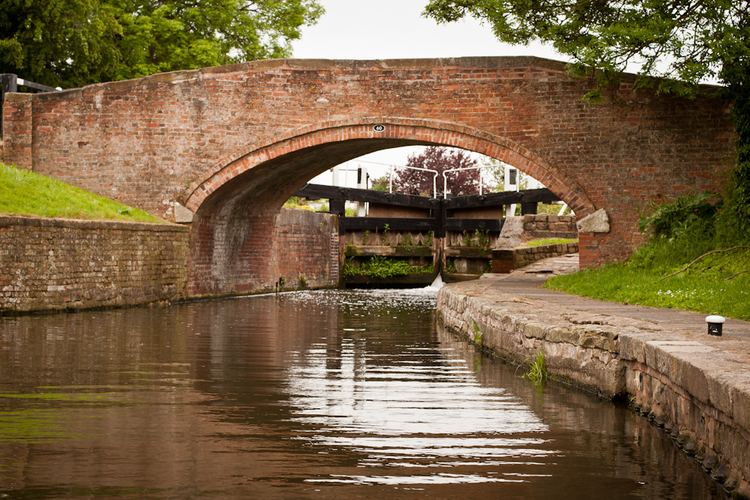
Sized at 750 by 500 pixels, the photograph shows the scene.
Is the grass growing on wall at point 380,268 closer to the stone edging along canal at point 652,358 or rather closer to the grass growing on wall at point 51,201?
the grass growing on wall at point 51,201

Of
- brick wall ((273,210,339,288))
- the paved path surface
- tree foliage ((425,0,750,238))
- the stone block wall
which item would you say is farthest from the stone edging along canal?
the stone block wall

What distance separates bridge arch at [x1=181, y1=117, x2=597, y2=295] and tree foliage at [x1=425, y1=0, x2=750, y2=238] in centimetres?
216

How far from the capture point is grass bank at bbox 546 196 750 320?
10.0m

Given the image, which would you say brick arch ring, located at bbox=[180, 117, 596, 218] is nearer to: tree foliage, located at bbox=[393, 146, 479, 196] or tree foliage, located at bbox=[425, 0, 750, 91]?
tree foliage, located at bbox=[425, 0, 750, 91]

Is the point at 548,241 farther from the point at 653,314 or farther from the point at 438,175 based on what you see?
the point at 438,175

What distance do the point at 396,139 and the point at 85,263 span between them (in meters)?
6.01

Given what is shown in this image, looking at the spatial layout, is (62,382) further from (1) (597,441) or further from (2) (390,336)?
(2) (390,336)

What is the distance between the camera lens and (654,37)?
13.5 meters

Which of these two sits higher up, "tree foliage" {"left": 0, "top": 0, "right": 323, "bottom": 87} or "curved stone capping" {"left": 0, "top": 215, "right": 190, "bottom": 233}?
"tree foliage" {"left": 0, "top": 0, "right": 323, "bottom": 87}

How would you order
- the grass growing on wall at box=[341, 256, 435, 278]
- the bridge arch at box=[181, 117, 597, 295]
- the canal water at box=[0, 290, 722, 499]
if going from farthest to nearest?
1. the grass growing on wall at box=[341, 256, 435, 278]
2. the bridge arch at box=[181, 117, 597, 295]
3. the canal water at box=[0, 290, 722, 499]

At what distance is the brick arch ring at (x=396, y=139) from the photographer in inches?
703

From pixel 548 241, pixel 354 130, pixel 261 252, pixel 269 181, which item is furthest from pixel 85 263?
pixel 548 241

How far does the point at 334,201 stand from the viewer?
1121 inches

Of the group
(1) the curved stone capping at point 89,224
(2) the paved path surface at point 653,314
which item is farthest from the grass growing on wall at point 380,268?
(2) the paved path surface at point 653,314
